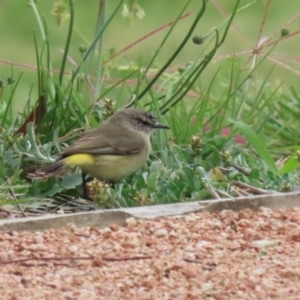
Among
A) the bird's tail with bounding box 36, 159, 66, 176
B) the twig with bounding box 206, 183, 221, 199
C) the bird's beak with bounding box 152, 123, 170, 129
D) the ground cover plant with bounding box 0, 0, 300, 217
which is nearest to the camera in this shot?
the twig with bounding box 206, 183, 221, 199

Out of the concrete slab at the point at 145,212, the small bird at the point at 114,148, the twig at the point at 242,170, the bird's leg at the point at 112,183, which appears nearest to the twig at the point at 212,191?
the concrete slab at the point at 145,212

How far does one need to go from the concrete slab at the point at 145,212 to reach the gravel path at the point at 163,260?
0.04 meters

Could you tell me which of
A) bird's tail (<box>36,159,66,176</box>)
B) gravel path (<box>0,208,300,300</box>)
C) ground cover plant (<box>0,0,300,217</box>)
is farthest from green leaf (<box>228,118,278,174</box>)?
bird's tail (<box>36,159,66,176</box>)

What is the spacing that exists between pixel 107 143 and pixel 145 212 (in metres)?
1.37

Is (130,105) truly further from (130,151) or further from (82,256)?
(82,256)

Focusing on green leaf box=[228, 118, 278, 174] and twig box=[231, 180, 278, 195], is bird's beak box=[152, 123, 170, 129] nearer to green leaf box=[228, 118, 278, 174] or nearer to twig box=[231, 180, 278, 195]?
green leaf box=[228, 118, 278, 174]

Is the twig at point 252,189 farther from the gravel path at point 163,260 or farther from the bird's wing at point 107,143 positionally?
the bird's wing at point 107,143

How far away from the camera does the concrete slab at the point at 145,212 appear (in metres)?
4.75

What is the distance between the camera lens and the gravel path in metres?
3.92

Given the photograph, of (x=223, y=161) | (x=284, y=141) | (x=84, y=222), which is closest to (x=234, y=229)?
(x=84, y=222)

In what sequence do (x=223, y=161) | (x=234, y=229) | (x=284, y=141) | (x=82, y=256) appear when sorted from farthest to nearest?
1. (x=284, y=141)
2. (x=223, y=161)
3. (x=234, y=229)
4. (x=82, y=256)

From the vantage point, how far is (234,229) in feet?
15.6

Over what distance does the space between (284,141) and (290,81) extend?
3.38 meters

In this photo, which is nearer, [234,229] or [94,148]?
[234,229]
